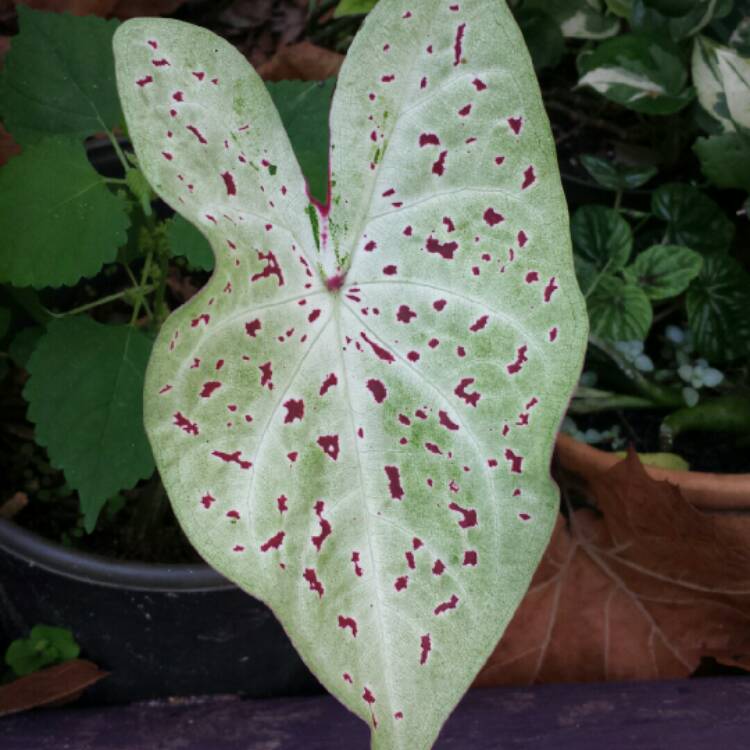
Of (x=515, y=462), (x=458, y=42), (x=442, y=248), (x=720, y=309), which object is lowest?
(x=720, y=309)

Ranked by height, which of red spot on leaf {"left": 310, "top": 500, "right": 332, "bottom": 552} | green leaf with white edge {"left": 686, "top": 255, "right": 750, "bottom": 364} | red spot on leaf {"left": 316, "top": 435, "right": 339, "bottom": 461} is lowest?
green leaf with white edge {"left": 686, "top": 255, "right": 750, "bottom": 364}

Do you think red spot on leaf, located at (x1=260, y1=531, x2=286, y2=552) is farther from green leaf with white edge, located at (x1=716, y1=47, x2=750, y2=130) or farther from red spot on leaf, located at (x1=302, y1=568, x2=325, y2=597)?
green leaf with white edge, located at (x1=716, y1=47, x2=750, y2=130)

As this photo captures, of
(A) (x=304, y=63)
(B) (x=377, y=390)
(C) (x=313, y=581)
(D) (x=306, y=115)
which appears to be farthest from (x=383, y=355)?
(A) (x=304, y=63)

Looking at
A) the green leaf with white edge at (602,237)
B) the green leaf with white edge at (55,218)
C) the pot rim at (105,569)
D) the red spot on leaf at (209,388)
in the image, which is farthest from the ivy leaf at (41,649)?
the green leaf with white edge at (602,237)

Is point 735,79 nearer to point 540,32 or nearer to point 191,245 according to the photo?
point 540,32

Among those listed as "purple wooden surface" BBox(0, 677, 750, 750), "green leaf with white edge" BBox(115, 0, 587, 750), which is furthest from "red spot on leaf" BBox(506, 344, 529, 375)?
"purple wooden surface" BBox(0, 677, 750, 750)

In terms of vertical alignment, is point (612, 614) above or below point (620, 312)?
below

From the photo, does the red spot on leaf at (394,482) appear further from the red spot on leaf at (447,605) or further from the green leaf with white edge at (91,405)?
the green leaf with white edge at (91,405)
